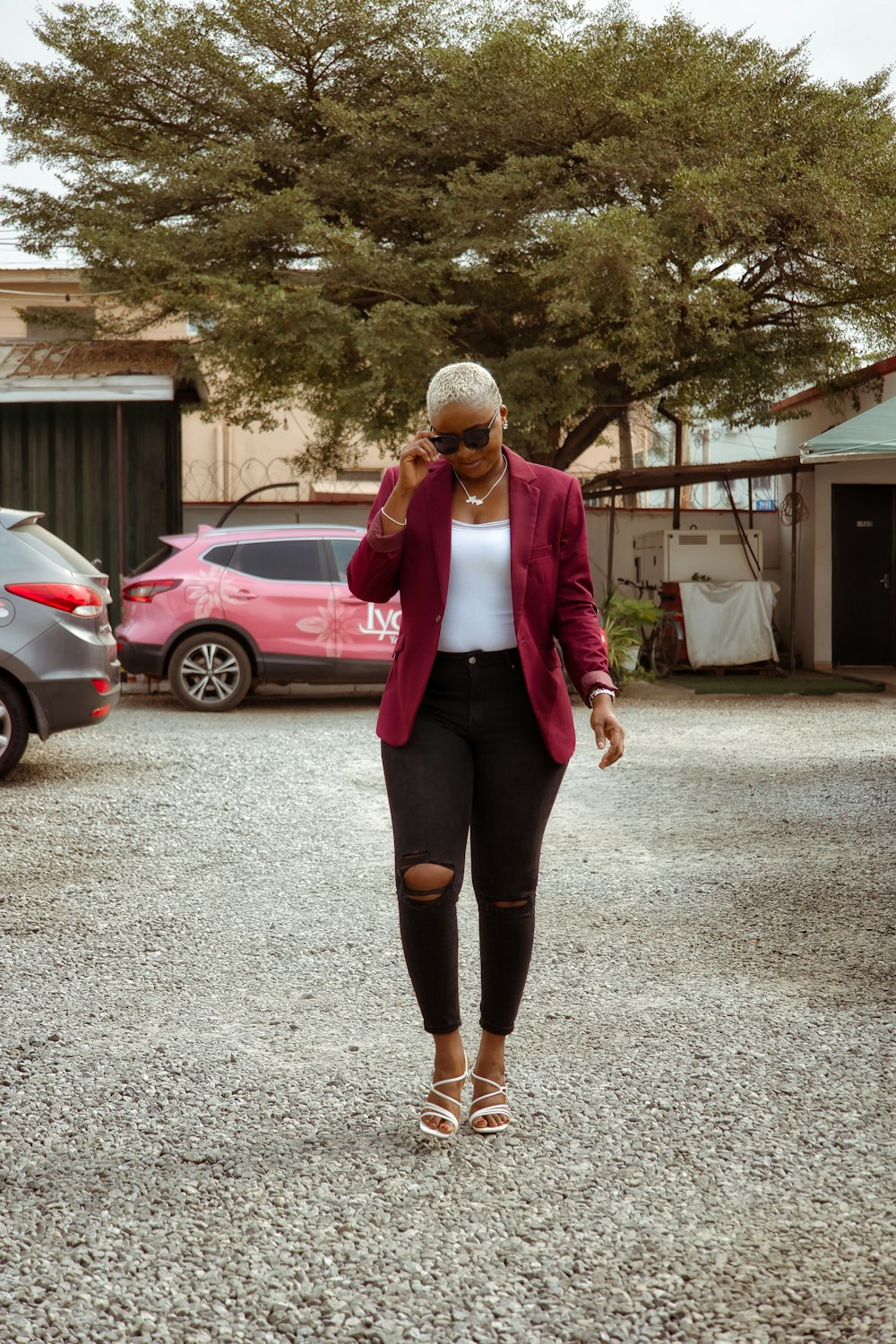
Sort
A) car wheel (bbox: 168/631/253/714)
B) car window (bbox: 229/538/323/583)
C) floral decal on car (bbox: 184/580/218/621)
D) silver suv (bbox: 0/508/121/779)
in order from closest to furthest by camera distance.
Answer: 1. silver suv (bbox: 0/508/121/779)
2. floral decal on car (bbox: 184/580/218/621)
3. car wheel (bbox: 168/631/253/714)
4. car window (bbox: 229/538/323/583)

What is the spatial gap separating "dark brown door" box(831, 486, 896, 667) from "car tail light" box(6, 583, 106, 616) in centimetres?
1295

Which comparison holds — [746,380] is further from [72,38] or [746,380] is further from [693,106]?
[72,38]

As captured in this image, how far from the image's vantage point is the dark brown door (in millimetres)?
19234

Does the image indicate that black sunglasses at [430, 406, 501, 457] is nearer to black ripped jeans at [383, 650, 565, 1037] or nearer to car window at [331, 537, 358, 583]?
black ripped jeans at [383, 650, 565, 1037]

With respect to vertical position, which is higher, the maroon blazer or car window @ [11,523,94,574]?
car window @ [11,523,94,574]

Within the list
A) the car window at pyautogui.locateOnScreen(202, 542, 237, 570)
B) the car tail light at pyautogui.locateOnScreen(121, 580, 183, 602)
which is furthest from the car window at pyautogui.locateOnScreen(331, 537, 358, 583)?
the car tail light at pyautogui.locateOnScreen(121, 580, 183, 602)

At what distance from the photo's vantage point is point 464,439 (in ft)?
10.5

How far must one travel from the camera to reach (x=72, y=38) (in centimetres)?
1661

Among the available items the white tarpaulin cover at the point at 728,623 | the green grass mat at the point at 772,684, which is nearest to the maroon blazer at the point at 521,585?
the green grass mat at the point at 772,684

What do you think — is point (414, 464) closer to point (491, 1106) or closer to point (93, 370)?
point (491, 1106)

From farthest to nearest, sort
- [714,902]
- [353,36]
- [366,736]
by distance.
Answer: [353,36], [366,736], [714,902]

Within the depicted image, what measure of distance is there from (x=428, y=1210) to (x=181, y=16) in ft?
53.2

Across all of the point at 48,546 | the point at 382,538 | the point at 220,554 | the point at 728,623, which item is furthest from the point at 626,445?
the point at 382,538

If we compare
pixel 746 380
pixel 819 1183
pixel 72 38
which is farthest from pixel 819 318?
pixel 819 1183
